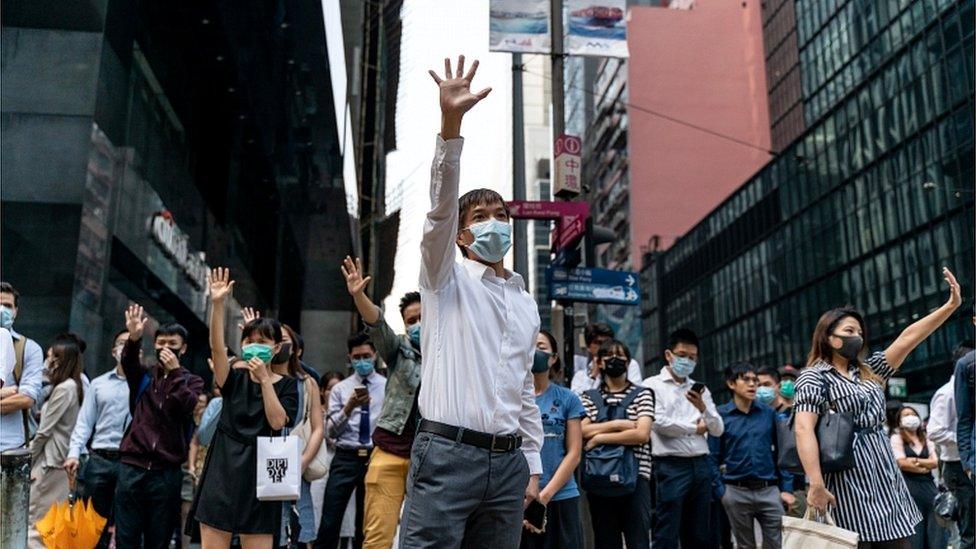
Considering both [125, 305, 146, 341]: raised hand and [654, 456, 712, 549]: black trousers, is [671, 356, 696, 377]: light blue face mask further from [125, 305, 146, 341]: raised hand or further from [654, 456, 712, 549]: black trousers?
[125, 305, 146, 341]: raised hand

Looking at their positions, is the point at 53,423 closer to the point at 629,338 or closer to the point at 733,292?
the point at 733,292

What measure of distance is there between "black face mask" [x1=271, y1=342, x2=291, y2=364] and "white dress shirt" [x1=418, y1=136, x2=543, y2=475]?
7.47 ft

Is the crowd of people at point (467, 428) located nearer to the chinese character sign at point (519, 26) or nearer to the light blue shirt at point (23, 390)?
the light blue shirt at point (23, 390)

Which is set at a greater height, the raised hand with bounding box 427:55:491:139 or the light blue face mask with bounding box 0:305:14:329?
the raised hand with bounding box 427:55:491:139

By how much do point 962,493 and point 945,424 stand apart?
59 centimetres

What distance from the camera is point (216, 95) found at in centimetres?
1966

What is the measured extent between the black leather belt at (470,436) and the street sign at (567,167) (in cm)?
633

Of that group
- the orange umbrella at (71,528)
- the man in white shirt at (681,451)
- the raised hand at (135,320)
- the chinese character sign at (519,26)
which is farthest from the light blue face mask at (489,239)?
the chinese character sign at (519,26)

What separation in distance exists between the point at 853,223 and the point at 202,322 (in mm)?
33820

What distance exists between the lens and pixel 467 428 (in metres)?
3.02

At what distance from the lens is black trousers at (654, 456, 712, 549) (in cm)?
A: 664

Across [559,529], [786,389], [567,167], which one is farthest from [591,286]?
[559,529]

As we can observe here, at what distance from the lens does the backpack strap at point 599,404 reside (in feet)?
20.9

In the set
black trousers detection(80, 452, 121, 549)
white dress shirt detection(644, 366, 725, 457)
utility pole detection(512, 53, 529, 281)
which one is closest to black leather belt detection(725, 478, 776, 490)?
white dress shirt detection(644, 366, 725, 457)
